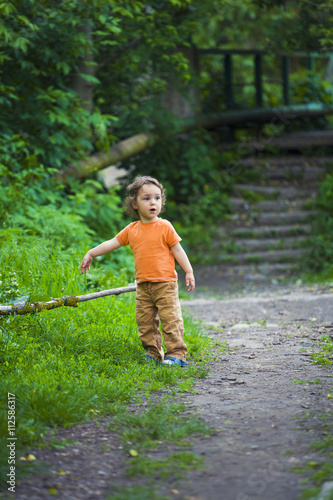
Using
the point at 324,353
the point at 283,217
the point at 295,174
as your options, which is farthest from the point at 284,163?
the point at 324,353

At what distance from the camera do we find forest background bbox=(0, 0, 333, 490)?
4086 mm

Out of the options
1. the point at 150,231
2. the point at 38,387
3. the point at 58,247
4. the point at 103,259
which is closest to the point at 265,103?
the point at 103,259

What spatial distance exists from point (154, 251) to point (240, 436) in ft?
5.63

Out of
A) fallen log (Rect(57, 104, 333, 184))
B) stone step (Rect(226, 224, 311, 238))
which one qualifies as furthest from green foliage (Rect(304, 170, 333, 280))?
fallen log (Rect(57, 104, 333, 184))

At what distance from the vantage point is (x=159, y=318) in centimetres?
446

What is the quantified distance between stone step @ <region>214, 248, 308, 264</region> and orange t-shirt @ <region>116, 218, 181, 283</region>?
5.94 m

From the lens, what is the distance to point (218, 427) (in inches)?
127

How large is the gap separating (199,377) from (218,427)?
100cm

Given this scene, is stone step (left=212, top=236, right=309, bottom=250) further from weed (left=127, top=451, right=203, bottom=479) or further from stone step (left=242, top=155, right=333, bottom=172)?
weed (left=127, top=451, right=203, bottom=479)

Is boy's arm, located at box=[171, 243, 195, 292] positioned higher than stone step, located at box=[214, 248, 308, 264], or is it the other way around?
boy's arm, located at box=[171, 243, 195, 292]

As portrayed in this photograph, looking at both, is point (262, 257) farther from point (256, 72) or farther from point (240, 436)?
point (240, 436)

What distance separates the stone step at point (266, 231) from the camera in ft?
35.7

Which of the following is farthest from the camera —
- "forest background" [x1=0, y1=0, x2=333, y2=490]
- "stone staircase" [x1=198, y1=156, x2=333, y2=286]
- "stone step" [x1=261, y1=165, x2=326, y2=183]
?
"stone step" [x1=261, y1=165, x2=326, y2=183]

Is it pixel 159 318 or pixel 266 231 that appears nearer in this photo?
pixel 159 318
